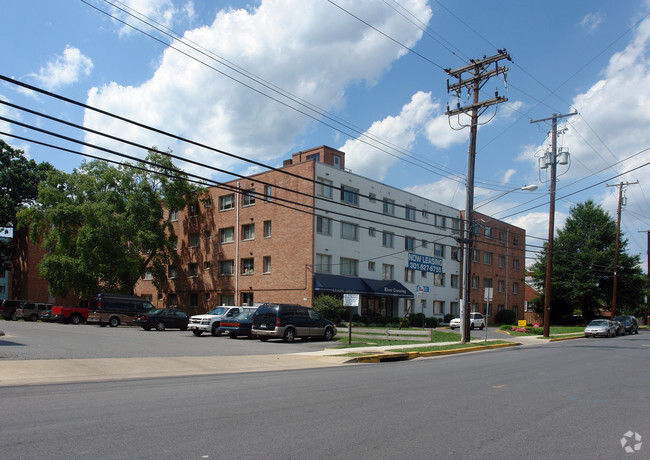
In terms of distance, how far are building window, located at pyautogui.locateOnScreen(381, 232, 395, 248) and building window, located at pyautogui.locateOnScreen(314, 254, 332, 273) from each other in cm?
650

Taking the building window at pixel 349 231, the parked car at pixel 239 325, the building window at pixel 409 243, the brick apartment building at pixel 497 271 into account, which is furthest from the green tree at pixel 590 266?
the parked car at pixel 239 325

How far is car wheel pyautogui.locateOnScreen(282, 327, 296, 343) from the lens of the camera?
23375 millimetres

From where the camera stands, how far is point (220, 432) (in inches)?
255

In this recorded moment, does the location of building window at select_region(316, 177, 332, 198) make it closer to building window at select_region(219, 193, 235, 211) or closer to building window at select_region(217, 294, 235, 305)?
building window at select_region(219, 193, 235, 211)

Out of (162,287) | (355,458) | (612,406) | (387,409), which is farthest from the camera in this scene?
(162,287)

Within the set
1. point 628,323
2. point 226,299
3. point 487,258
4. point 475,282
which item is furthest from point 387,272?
point 487,258

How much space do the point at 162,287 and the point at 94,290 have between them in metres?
5.77

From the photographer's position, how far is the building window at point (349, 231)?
131ft

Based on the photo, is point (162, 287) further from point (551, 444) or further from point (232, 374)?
point (551, 444)

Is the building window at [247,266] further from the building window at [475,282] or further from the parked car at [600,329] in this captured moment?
the building window at [475,282]

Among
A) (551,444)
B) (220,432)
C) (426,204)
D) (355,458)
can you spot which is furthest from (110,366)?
(426,204)

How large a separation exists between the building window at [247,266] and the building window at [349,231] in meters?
7.74

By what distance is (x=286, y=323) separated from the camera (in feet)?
76.8

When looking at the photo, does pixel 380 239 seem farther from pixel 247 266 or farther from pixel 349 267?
pixel 247 266
